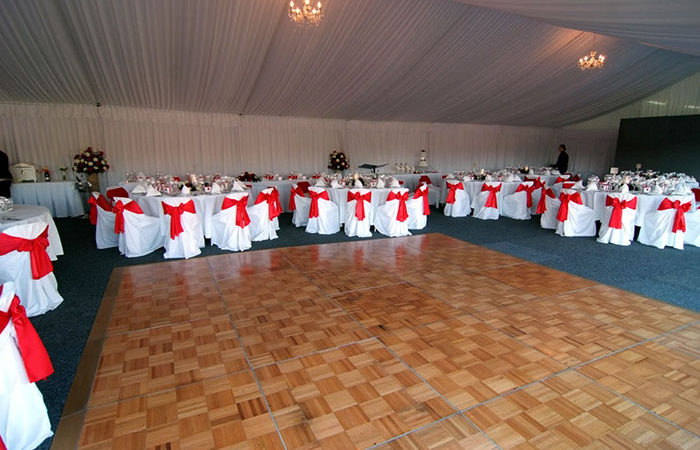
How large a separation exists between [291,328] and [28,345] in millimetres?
1763

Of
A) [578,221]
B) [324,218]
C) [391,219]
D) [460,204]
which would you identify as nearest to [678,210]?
[578,221]

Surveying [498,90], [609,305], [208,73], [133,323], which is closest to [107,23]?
[208,73]

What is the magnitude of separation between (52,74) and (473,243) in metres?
9.04

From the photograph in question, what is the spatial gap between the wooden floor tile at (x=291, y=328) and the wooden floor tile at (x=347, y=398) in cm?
16

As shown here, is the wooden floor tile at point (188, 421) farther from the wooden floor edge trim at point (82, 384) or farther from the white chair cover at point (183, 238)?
the white chair cover at point (183, 238)

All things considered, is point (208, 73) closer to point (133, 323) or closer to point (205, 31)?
point (205, 31)

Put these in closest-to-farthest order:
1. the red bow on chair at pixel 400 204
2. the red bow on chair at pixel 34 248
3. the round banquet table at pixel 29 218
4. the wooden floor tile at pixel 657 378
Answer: the wooden floor tile at pixel 657 378, the red bow on chair at pixel 34 248, the round banquet table at pixel 29 218, the red bow on chair at pixel 400 204

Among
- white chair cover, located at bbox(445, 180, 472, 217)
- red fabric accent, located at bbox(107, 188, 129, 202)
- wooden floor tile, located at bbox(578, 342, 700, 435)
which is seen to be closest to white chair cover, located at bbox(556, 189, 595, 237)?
white chair cover, located at bbox(445, 180, 472, 217)

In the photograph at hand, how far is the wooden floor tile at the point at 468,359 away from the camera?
241cm

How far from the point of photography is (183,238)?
5.27 metres

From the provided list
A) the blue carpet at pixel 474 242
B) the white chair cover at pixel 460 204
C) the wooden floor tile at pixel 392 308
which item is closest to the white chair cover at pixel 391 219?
the blue carpet at pixel 474 242

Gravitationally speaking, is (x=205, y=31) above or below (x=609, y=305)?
above

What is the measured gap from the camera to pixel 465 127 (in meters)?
15.2

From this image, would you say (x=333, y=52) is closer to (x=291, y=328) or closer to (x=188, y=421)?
(x=291, y=328)
